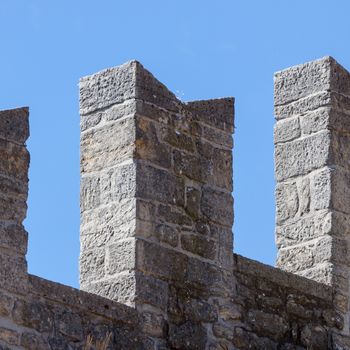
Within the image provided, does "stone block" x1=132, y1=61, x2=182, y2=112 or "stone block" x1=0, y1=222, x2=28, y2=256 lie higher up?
"stone block" x1=132, y1=61, x2=182, y2=112

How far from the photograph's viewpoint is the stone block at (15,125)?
Answer: 9.57 m

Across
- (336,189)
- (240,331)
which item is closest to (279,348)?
(240,331)

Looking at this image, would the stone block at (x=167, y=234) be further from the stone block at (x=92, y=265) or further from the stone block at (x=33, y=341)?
the stone block at (x=33, y=341)

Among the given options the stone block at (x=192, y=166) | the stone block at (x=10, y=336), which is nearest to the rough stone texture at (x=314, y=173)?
the stone block at (x=192, y=166)

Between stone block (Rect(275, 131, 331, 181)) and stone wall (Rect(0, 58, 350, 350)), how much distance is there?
0.01 m

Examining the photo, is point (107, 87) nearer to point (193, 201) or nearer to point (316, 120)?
point (193, 201)

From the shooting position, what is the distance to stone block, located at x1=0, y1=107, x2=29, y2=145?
9.57 m

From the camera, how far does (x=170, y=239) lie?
413 inches

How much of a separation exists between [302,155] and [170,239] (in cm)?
170

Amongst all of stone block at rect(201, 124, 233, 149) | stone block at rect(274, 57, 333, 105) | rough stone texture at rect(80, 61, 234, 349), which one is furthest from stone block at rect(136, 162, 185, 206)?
stone block at rect(274, 57, 333, 105)

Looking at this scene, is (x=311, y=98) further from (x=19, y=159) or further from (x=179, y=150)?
(x=19, y=159)

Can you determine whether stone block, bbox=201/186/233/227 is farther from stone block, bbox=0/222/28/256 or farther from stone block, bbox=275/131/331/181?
stone block, bbox=0/222/28/256

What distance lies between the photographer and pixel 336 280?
11.5 metres

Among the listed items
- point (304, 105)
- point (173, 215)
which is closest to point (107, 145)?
point (173, 215)
